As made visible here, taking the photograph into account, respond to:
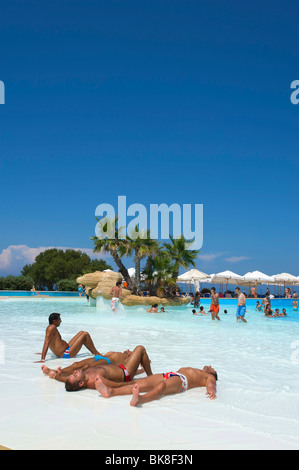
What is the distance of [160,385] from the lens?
4.66 m

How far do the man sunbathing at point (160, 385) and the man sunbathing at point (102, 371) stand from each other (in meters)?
0.16

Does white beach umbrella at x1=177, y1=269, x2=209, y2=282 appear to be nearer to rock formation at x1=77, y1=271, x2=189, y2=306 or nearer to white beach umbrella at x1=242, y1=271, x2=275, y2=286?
white beach umbrella at x1=242, y1=271, x2=275, y2=286

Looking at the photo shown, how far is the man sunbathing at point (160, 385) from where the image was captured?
15.0ft

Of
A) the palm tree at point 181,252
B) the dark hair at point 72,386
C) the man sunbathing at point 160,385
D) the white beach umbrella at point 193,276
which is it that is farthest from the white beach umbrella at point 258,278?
the dark hair at point 72,386

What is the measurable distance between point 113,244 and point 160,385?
22521 millimetres

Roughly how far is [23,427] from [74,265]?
141 ft

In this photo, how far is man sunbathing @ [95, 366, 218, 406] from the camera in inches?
180

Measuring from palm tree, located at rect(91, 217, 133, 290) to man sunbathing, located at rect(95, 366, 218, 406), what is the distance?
70.9ft

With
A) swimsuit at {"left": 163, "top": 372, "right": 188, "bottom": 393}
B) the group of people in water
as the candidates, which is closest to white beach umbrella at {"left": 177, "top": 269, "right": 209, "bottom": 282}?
the group of people in water

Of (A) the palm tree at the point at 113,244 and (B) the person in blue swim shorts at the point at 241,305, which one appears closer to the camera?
(B) the person in blue swim shorts at the point at 241,305

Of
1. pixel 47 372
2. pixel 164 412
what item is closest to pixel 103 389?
pixel 164 412

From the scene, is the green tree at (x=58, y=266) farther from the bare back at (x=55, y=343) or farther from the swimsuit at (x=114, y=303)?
the bare back at (x=55, y=343)

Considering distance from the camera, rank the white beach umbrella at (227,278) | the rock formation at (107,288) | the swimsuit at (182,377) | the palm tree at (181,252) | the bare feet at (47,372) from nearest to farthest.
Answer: the swimsuit at (182,377) → the bare feet at (47,372) → the rock formation at (107,288) → the palm tree at (181,252) → the white beach umbrella at (227,278)
